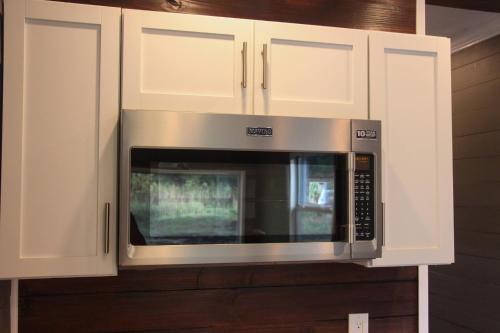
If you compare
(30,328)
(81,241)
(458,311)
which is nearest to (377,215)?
(81,241)

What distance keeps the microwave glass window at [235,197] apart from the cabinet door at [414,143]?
0.77ft

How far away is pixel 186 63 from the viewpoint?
1.33 metres

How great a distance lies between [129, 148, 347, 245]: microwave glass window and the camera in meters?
1.21

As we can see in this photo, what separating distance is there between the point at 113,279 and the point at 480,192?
1.95 m

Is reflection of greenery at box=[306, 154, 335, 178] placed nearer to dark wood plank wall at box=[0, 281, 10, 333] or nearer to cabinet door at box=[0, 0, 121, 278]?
cabinet door at box=[0, 0, 121, 278]

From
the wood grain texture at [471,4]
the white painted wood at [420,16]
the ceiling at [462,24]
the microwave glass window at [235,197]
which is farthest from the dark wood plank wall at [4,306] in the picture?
the ceiling at [462,24]

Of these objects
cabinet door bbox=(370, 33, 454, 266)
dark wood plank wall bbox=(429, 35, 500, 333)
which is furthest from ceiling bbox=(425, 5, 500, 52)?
cabinet door bbox=(370, 33, 454, 266)

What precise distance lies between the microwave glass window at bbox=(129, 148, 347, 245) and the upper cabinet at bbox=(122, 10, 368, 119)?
171 millimetres

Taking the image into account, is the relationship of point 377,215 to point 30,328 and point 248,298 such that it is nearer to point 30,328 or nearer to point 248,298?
point 248,298

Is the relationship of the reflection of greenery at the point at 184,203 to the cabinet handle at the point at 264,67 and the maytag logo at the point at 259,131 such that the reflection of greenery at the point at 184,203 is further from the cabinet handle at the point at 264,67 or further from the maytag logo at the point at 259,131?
the cabinet handle at the point at 264,67

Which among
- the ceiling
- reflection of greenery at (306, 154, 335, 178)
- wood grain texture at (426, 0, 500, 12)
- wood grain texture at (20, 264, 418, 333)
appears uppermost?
the ceiling

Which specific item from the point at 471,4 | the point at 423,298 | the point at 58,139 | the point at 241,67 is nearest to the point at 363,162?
the point at 241,67

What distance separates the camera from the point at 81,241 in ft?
4.09

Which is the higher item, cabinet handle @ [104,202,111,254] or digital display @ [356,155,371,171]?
digital display @ [356,155,371,171]
